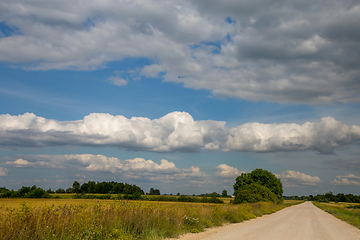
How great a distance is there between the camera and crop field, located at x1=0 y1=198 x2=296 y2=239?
7742mm

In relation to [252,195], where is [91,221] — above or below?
above

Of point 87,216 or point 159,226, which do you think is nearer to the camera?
point 87,216

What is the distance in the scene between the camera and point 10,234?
7.11 m

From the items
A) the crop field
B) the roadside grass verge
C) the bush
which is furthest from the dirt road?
the bush

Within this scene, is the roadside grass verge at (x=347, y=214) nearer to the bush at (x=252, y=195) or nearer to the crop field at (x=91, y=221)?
the bush at (x=252, y=195)

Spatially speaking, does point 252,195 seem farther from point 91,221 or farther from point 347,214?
point 91,221

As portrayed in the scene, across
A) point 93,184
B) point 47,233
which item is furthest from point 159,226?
point 93,184

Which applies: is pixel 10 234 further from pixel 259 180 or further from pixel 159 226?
pixel 259 180

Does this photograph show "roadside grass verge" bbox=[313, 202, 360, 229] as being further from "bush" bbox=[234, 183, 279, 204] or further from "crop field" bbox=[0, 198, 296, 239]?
"crop field" bbox=[0, 198, 296, 239]

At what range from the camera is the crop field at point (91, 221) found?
7.74m

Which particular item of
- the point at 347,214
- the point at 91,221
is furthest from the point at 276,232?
the point at 347,214

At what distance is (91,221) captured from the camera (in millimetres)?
9164

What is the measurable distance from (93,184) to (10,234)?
10353cm

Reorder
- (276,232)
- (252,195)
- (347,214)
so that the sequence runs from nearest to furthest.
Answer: (276,232)
(347,214)
(252,195)
